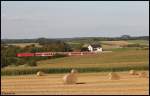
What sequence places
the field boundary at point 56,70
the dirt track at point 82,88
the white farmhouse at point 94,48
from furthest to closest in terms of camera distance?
the white farmhouse at point 94,48 → the field boundary at point 56,70 → the dirt track at point 82,88

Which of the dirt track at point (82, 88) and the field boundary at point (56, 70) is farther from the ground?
the dirt track at point (82, 88)

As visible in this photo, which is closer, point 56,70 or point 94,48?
point 56,70

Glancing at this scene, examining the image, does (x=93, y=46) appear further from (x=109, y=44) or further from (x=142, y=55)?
(x=142, y=55)

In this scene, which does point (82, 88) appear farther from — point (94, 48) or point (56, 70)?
point (94, 48)

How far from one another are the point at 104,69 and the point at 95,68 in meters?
0.77

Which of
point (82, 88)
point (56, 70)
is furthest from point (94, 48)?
point (82, 88)

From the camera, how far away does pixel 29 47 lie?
206 feet

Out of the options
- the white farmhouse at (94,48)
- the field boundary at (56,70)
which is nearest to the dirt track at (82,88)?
the field boundary at (56,70)

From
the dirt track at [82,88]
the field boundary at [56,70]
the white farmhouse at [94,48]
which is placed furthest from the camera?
the white farmhouse at [94,48]

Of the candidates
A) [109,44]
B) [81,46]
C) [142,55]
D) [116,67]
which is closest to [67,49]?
[81,46]

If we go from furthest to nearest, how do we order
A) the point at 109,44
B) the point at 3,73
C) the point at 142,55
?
the point at 109,44
the point at 142,55
the point at 3,73

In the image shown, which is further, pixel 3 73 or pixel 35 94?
pixel 3 73

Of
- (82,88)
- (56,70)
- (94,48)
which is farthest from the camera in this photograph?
(94,48)

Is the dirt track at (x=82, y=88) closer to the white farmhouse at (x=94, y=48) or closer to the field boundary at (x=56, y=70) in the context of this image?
the field boundary at (x=56, y=70)
